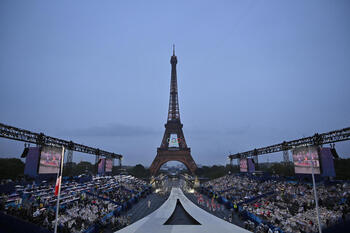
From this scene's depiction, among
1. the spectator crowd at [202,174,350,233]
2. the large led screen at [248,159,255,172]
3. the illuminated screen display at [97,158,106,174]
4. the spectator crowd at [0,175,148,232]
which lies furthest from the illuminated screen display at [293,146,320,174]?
the illuminated screen display at [97,158,106,174]

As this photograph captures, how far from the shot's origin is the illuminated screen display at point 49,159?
73.0ft

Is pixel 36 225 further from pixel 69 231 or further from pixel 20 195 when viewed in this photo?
pixel 20 195

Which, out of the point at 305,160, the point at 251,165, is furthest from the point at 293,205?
the point at 251,165

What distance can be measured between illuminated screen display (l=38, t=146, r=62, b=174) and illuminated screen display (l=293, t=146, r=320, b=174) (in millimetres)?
30754

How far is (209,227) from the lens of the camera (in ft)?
48.6

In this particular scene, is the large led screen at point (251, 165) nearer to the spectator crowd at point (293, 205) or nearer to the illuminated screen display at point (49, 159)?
the spectator crowd at point (293, 205)

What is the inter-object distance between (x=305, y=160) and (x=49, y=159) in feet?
105

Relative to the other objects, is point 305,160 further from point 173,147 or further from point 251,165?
point 173,147

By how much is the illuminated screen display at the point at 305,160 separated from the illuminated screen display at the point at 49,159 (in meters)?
30.8

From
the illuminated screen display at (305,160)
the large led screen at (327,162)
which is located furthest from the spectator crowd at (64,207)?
the large led screen at (327,162)

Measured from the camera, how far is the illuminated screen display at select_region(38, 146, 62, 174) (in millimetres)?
22250

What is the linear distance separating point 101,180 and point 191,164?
116ft

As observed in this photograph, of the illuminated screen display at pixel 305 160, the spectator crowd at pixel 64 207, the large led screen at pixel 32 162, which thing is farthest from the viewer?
the illuminated screen display at pixel 305 160

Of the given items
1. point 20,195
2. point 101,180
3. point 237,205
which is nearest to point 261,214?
point 237,205
